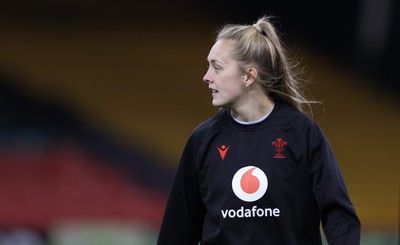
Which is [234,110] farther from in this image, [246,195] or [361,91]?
[361,91]

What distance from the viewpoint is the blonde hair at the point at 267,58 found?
3281mm

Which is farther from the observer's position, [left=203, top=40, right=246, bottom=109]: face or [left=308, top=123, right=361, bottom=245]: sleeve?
[left=203, top=40, right=246, bottom=109]: face

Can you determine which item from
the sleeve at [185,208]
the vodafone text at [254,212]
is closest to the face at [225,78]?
the sleeve at [185,208]

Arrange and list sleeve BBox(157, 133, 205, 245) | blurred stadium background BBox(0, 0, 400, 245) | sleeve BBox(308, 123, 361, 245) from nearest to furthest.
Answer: sleeve BBox(308, 123, 361, 245), sleeve BBox(157, 133, 205, 245), blurred stadium background BBox(0, 0, 400, 245)

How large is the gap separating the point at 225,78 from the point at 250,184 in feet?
1.31

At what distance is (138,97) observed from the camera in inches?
489

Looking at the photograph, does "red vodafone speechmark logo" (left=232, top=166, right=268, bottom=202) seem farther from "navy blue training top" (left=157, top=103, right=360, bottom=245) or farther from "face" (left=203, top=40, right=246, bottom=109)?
"face" (left=203, top=40, right=246, bottom=109)

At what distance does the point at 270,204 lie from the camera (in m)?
3.14

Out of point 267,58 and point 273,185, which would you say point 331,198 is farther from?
point 267,58

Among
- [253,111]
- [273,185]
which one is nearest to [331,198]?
[273,185]

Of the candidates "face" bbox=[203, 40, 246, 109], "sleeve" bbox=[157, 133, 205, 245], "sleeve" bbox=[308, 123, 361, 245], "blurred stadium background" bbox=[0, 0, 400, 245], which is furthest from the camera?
"blurred stadium background" bbox=[0, 0, 400, 245]

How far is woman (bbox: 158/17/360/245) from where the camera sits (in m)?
3.13

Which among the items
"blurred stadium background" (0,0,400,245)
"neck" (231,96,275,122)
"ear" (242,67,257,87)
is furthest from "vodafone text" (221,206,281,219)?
"blurred stadium background" (0,0,400,245)

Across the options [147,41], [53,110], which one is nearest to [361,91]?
[147,41]
